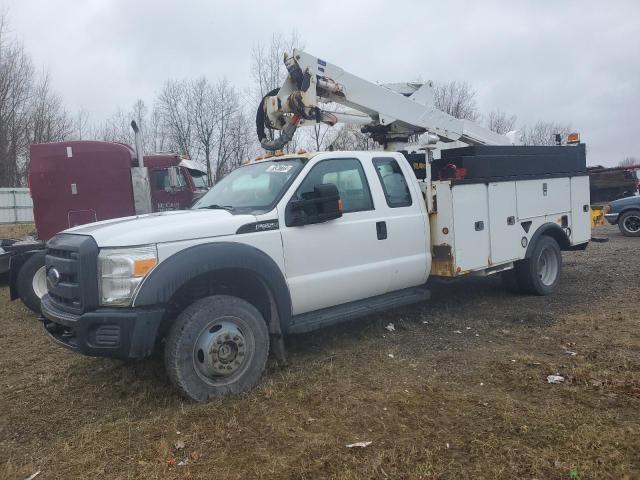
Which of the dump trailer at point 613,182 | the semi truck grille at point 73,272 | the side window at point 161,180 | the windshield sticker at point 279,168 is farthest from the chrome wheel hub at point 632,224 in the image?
the semi truck grille at point 73,272

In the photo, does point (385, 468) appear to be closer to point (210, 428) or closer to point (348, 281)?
point (210, 428)

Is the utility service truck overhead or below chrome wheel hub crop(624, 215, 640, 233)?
overhead

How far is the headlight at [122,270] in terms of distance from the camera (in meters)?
3.68

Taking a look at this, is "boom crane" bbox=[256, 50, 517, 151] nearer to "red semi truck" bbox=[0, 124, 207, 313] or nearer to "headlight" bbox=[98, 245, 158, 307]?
"headlight" bbox=[98, 245, 158, 307]

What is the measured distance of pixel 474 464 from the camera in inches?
117

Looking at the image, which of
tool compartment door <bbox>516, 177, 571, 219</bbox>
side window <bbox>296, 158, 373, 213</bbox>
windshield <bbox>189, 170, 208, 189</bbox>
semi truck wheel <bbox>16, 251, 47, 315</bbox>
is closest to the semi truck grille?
side window <bbox>296, 158, 373, 213</bbox>

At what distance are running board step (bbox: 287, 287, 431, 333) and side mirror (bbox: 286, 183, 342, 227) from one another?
0.88 meters

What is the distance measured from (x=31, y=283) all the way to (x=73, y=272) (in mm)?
4081

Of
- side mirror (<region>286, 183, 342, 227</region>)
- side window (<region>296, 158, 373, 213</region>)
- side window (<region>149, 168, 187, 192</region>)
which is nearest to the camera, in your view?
side mirror (<region>286, 183, 342, 227</region>)

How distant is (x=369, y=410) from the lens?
3.74m

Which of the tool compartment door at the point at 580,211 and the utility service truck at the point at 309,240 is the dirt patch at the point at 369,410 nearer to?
the utility service truck at the point at 309,240

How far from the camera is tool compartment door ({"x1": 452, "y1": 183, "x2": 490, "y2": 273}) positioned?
5.82 metres

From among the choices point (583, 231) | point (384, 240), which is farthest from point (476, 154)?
point (583, 231)

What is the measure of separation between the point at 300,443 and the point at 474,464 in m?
1.09
